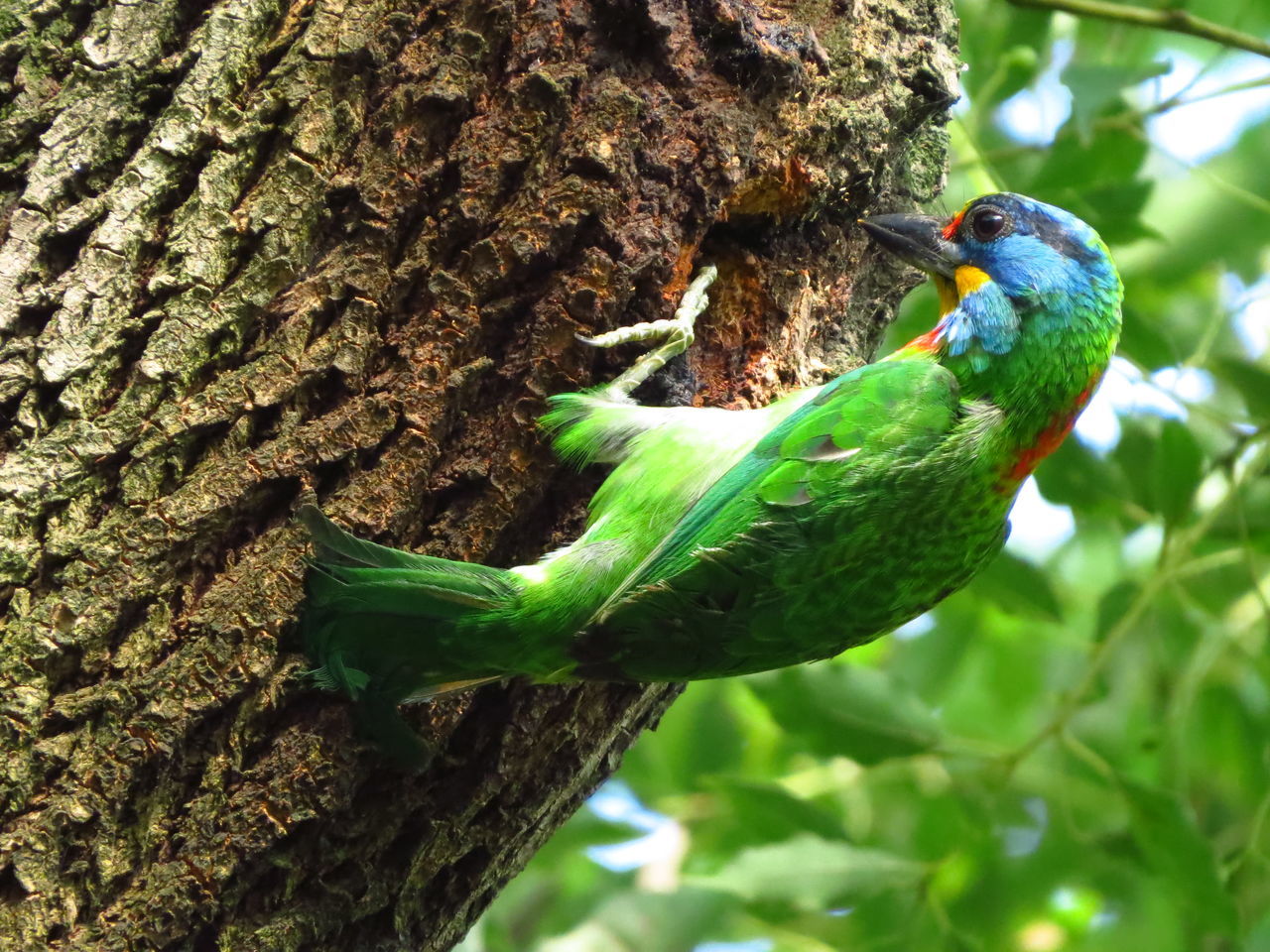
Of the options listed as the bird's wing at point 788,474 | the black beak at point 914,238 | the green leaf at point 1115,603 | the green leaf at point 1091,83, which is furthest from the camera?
the green leaf at point 1115,603

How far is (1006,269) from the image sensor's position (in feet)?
10.0

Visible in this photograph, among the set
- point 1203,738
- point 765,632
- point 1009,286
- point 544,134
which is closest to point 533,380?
point 544,134

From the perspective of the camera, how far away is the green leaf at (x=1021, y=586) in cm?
368

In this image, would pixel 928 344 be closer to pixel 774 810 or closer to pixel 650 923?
pixel 774 810

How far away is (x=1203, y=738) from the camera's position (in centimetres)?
423

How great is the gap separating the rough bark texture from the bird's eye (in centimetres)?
68

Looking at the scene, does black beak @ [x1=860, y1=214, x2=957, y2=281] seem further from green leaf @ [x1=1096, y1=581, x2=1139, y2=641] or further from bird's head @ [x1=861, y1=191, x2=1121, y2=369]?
green leaf @ [x1=1096, y1=581, x2=1139, y2=641]

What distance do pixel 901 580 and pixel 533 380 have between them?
904 mm

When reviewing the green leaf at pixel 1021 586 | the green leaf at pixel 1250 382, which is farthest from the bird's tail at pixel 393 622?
the green leaf at pixel 1250 382

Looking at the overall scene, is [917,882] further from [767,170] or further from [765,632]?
[767,170]

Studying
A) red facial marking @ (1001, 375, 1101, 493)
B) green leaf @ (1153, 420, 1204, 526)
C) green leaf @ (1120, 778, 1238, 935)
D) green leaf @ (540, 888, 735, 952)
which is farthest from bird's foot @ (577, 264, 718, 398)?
green leaf @ (1120, 778, 1238, 935)

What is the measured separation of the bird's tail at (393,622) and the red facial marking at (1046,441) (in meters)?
1.22

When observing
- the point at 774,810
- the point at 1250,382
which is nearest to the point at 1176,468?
the point at 1250,382

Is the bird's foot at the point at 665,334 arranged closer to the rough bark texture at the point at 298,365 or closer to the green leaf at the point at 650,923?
the rough bark texture at the point at 298,365
